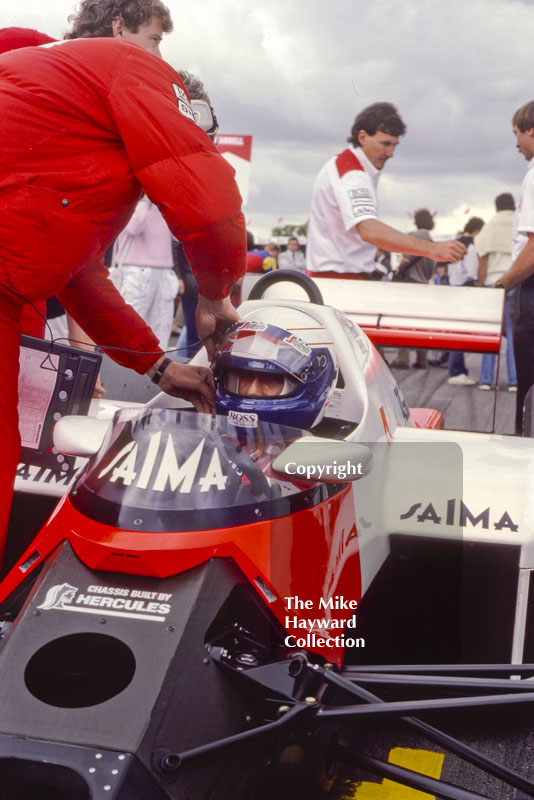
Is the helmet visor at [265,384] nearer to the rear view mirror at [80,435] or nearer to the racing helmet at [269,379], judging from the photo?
the racing helmet at [269,379]

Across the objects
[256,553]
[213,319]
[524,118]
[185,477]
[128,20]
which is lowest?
[256,553]

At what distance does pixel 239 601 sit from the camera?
201 cm

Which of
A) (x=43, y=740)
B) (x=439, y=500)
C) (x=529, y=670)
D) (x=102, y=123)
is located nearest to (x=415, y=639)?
(x=439, y=500)

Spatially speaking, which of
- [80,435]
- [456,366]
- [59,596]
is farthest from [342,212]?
[456,366]

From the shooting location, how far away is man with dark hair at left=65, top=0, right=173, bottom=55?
2.72 meters

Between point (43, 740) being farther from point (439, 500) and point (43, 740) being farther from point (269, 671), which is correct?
point (439, 500)

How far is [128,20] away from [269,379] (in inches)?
46.0

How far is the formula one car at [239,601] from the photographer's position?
5.64 feet

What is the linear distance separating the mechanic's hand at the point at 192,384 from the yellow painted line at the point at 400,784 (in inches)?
44.5

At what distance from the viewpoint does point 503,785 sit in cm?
254

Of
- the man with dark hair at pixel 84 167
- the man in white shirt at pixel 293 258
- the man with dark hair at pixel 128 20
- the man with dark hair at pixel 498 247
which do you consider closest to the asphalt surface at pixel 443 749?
the man with dark hair at pixel 84 167

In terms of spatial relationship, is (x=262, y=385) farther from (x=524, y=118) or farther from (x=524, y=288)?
(x=524, y=118)

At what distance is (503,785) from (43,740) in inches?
57.2

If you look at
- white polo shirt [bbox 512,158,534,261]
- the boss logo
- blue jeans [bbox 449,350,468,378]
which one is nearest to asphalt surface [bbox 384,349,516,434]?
blue jeans [bbox 449,350,468,378]
